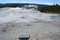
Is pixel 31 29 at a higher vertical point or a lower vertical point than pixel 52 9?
higher

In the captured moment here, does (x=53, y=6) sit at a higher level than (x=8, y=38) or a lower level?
lower

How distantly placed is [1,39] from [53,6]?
55.5 ft

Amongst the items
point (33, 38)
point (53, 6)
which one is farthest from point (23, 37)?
point (53, 6)

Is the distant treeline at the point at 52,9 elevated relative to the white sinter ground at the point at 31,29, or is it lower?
A: lower

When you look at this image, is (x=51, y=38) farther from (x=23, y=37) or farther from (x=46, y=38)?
(x=23, y=37)

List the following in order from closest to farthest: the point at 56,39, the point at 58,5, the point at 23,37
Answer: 1. the point at 23,37
2. the point at 56,39
3. the point at 58,5

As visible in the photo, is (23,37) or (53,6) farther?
(53,6)

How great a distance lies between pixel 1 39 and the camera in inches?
245

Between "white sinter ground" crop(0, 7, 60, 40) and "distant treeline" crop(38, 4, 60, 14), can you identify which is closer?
"white sinter ground" crop(0, 7, 60, 40)

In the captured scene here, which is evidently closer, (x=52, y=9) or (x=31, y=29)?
(x=31, y=29)

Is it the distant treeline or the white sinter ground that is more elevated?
the white sinter ground

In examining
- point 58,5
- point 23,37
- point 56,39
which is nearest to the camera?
point 23,37

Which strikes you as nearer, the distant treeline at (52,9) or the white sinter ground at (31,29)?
the white sinter ground at (31,29)

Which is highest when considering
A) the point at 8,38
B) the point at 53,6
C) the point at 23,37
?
the point at 23,37
